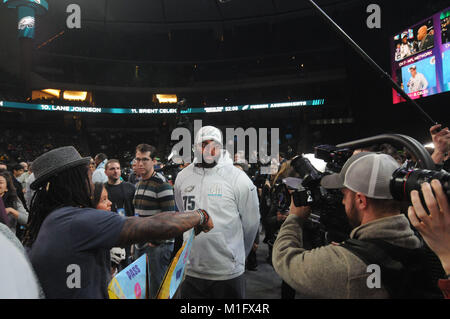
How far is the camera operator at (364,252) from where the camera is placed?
44.5 inches

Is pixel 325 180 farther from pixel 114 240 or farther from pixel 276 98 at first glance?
pixel 276 98

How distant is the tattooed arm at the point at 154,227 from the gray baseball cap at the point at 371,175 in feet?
2.68

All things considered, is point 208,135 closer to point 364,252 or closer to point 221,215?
point 221,215

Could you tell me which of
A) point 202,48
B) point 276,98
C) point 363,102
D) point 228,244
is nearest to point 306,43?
point 276,98

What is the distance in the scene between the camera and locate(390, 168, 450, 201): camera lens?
854 millimetres

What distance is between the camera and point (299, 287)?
1.26 m

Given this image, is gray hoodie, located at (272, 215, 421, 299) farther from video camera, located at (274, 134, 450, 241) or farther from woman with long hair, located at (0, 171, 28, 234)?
woman with long hair, located at (0, 171, 28, 234)

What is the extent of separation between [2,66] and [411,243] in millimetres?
29158

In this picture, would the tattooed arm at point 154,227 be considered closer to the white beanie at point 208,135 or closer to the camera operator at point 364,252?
the camera operator at point 364,252

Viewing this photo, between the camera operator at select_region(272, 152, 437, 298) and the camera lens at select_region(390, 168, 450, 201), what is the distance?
0.59 ft

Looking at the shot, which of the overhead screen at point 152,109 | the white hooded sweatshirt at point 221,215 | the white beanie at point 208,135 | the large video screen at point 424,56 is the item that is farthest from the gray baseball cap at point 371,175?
the overhead screen at point 152,109

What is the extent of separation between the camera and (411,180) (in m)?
0.98

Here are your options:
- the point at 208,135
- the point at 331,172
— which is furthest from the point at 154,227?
the point at 208,135

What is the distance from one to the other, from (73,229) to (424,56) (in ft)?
33.1
